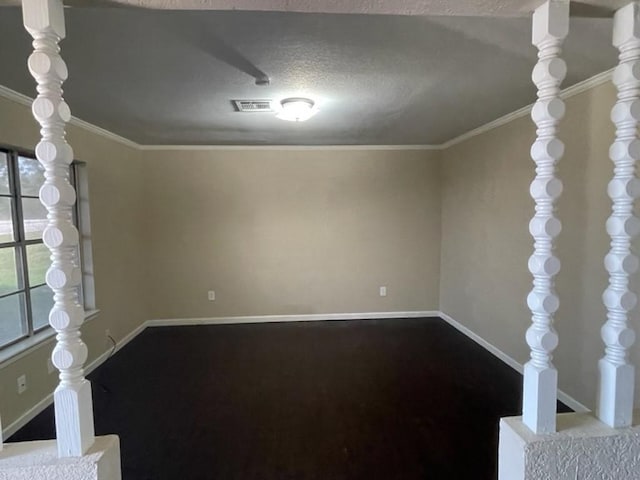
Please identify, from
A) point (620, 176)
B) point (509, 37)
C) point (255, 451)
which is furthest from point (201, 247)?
point (620, 176)

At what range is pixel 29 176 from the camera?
2832 mm

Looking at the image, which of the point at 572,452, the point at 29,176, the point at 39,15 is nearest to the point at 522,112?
the point at 572,452

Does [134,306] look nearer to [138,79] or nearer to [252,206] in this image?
[252,206]

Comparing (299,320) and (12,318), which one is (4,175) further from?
(299,320)

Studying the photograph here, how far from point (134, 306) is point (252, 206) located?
185 centimetres

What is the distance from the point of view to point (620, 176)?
128 cm

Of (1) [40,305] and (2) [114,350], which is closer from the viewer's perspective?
(1) [40,305]

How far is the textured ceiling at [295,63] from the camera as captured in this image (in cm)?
162

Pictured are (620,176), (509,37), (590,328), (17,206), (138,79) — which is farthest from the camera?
(17,206)

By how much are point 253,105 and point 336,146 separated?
80.4 inches

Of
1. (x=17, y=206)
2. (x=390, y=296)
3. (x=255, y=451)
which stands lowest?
(x=255, y=451)

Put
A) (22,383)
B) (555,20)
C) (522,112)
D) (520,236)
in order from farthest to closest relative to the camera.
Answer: (520,236) → (522,112) → (22,383) → (555,20)

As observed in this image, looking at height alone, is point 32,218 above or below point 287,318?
above

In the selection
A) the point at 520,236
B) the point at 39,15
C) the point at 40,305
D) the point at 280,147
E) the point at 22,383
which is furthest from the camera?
the point at 280,147
